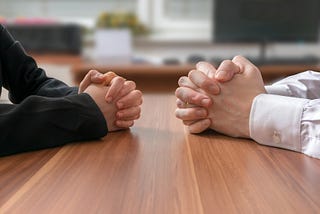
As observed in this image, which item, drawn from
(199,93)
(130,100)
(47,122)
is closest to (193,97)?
(199,93)

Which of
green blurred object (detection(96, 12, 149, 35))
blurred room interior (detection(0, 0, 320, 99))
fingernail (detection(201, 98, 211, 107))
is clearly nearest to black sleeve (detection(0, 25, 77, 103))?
fingernail (detection(201, 98, 211, 107))

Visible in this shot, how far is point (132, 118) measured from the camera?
0.77 m

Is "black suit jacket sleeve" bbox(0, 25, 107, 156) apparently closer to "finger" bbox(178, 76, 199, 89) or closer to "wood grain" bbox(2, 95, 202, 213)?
"wood grain" bbox(2, 95, 202, 213)

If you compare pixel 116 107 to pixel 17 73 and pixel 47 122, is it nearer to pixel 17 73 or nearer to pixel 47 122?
pixel 47 122

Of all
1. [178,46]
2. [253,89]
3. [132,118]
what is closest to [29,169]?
[132,118]

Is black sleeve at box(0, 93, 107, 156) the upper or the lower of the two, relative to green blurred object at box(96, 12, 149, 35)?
lower

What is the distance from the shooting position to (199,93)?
0.74 metres

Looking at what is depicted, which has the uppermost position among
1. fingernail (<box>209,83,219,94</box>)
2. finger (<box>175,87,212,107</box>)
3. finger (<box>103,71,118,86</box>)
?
finger (<box>103,71,118,86</box>)

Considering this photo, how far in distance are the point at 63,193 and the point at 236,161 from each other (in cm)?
24

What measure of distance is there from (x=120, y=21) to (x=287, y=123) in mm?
2170

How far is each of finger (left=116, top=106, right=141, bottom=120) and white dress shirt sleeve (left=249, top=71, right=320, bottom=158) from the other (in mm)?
211

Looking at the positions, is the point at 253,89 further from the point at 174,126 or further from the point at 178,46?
the point at 178,46

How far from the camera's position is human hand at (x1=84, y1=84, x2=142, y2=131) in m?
0.74

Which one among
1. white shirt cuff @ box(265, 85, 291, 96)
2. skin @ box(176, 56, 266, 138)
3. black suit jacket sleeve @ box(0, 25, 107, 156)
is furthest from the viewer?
white shirt cuff @ box(265, 85, 291, 96)
